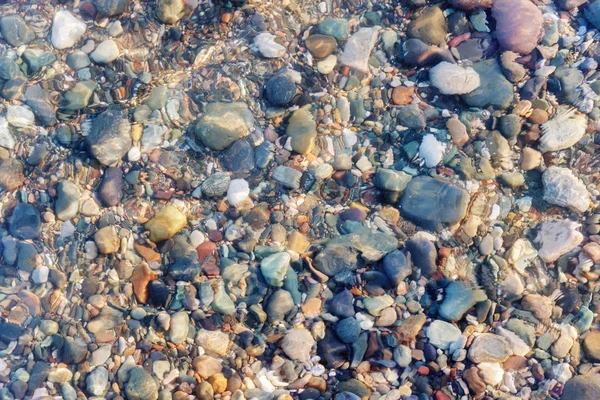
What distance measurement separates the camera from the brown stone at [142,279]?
267cm

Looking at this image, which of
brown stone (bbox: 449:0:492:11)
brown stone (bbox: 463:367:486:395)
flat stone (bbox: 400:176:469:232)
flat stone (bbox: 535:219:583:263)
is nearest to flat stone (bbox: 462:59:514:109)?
brown stone (bbox: 449:0:492:11)

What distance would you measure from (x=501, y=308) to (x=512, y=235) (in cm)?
39

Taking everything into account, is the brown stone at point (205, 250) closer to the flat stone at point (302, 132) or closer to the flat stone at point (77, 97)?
the flat stone at point (302, 132)

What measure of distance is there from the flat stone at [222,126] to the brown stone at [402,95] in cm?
81

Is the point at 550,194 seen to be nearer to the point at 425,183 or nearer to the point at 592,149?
the point at 592,149

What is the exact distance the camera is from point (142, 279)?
8.84 feet

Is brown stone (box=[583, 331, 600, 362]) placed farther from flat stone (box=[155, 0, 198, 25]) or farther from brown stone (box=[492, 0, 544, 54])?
flat stone (box=[155, 0, 198, 25])

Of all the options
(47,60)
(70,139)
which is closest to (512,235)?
(70,139)

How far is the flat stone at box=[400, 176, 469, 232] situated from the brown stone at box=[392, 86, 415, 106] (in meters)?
0.49

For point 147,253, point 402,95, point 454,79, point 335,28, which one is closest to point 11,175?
point 147,253

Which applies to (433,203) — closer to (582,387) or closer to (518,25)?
(582,387)

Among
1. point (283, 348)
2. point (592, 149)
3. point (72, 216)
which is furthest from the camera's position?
point (592, 149)

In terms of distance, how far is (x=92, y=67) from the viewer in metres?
3.05

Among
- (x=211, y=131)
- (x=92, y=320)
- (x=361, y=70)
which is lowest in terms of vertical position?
(x=92, y=320)
